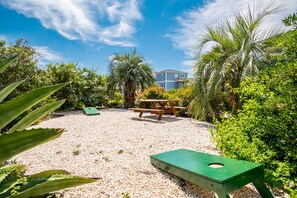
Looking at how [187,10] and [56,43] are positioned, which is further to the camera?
[56,43]

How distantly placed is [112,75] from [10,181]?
1237 centimetres

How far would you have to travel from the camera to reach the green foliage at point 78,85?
11586 mm

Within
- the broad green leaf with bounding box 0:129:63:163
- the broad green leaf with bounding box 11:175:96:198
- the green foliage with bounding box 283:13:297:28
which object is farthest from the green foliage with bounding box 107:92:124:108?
the broad green leaf with bounding box 0:129:63:163

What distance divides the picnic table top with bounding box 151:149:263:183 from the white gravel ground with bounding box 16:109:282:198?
0.26 m

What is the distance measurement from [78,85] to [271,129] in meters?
11.6

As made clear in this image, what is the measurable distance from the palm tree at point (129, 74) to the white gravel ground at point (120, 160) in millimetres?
7430

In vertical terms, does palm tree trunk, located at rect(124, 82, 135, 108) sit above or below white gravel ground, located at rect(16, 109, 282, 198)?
above

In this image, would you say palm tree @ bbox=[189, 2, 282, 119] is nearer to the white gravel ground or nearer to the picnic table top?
the white gravel ground

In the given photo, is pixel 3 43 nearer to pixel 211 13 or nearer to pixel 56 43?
pixel 56 43

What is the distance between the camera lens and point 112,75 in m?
13.0

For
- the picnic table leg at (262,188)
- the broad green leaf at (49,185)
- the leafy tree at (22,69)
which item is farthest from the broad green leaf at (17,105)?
the leafy tree at (22,69)

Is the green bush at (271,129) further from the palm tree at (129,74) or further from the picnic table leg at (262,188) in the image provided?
the palm tree at (129,74)

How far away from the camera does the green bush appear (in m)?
2.42

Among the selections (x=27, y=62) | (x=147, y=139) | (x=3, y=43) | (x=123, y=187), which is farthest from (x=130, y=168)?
(x=3, y=43)
